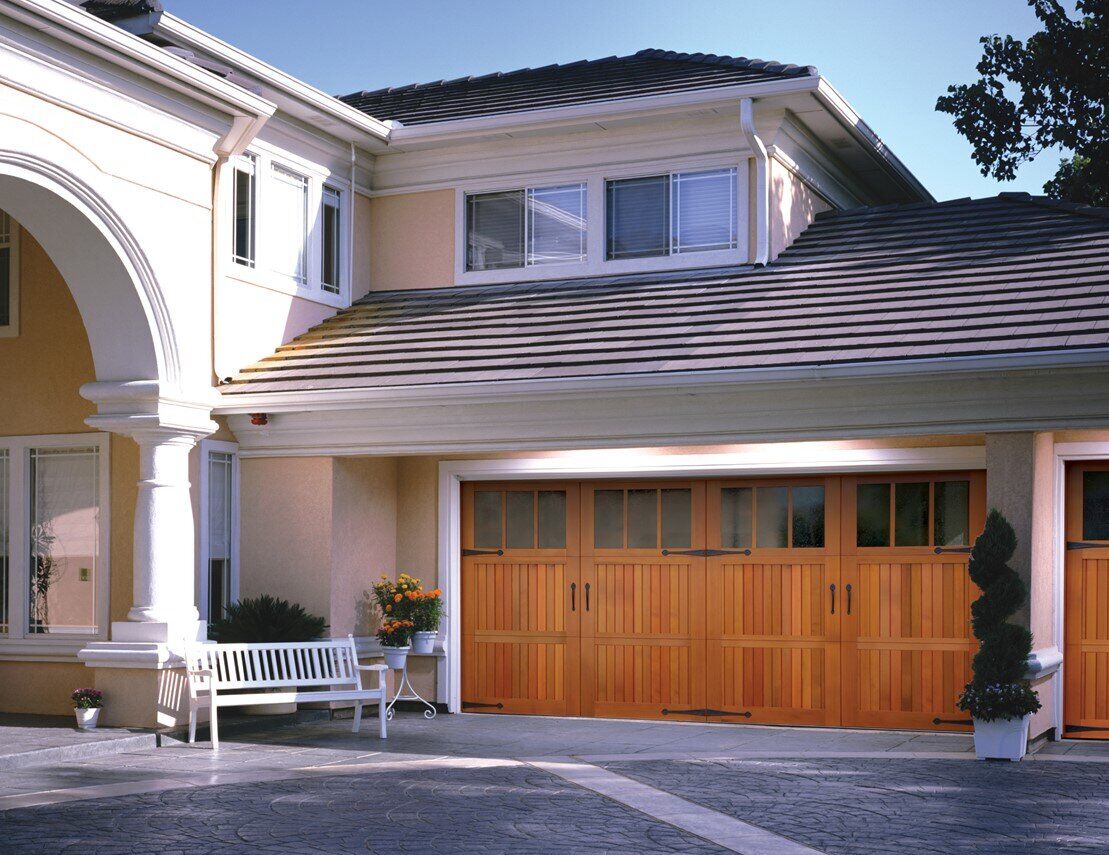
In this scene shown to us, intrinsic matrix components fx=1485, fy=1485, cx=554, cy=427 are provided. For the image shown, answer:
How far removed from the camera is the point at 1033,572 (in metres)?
11.6

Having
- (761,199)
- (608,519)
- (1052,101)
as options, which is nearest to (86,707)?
(608,519)

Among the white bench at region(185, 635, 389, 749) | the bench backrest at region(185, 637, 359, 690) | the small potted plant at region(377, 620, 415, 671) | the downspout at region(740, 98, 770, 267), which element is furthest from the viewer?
the downspout at region(740, 98, 770, 267)

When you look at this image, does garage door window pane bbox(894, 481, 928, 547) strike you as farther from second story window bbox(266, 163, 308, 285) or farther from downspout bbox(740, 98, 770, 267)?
second story window bbox(266, 163, 308, 285)

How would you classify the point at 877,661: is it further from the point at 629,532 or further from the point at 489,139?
the point at 489,139

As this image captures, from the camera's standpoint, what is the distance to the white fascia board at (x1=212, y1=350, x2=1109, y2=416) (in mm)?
11258

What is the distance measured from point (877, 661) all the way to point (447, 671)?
Result: 4243 mm

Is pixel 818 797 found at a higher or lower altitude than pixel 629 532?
lower

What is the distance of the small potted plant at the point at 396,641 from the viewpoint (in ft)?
46.9

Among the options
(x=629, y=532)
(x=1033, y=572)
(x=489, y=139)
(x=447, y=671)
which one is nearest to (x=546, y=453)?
(x=629, y=532)

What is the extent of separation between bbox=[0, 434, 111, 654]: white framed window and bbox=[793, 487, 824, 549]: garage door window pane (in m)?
6.29

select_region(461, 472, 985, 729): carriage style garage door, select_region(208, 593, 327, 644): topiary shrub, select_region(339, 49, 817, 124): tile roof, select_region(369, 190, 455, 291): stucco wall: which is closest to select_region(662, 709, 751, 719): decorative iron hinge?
select_region(461, 472, 985, 729): carriage style garage door

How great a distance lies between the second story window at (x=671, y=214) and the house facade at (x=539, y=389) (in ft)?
0.15

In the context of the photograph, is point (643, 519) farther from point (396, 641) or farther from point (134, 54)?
point (134, 54)

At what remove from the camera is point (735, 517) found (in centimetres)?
1404
